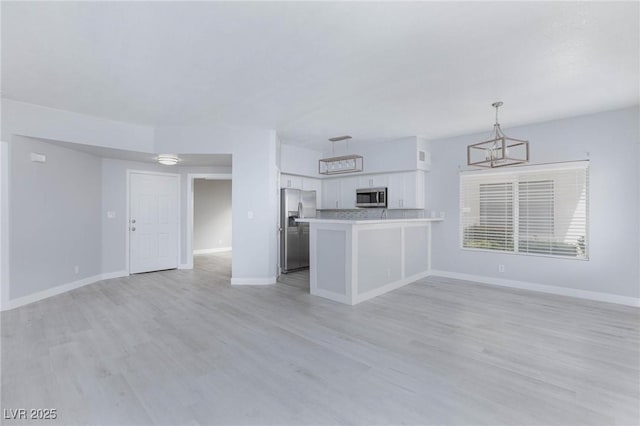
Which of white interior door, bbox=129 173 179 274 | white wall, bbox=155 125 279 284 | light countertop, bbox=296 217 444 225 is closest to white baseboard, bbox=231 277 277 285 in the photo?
white wall, bbox=155 125 279 284

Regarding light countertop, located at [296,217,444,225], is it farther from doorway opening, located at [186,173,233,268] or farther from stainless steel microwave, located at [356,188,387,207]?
doorway opening, located at [186,173,233,268]

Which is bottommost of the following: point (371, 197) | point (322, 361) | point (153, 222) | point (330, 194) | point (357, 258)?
point (322, 361)

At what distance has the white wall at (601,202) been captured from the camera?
413 cm

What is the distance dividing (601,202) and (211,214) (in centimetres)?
910

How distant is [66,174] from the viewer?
479 cm

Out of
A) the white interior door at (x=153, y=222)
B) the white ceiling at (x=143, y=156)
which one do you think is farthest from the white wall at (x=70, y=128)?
the white interior door at (x=153, y=222)

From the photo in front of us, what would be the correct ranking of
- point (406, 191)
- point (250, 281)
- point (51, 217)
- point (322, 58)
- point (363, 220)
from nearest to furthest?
1. point (322, 58)
2. point (363, 220)
3. point (51, 217)
4. point (250, 281)
5. point (406, 191)

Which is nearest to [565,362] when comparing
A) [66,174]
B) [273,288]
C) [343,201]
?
[273,288]

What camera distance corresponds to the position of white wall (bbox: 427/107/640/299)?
4.13 m

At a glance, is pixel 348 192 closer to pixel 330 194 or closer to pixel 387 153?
pixel 330 194

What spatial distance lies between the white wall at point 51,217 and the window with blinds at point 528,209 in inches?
265

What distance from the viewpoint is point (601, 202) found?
14.2 feet

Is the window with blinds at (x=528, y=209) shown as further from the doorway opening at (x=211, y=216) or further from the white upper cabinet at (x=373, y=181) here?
the doorway opening at (x=211, y=216)

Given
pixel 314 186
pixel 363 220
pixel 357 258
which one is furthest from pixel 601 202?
pixel 314 186
